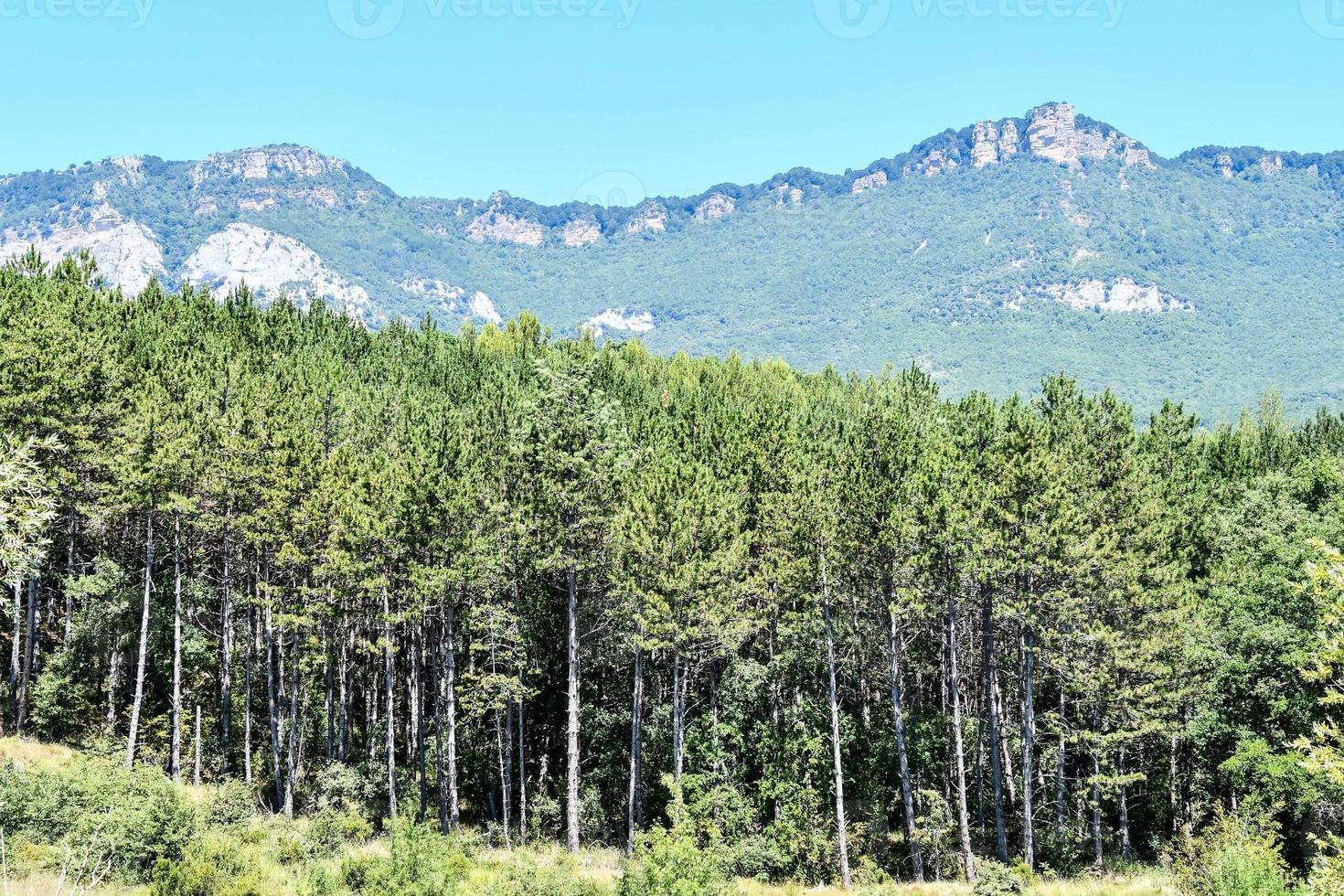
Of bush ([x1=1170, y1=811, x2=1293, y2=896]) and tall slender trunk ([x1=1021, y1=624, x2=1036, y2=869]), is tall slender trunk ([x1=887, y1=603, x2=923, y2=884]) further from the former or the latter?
bush ([x1=1170, y1=811, x2=1293, y2=896])

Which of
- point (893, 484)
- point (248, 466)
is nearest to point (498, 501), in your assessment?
point (248, 466)

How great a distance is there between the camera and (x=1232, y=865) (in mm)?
21688

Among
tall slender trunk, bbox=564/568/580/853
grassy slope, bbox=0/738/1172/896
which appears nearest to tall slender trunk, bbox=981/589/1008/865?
grassy slope, bbox=0/738/1172/896

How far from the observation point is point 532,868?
25.0 m

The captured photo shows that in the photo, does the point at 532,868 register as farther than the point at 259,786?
No

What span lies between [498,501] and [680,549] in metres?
7.90

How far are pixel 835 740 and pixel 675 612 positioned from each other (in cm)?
831

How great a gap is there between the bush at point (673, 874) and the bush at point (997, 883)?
38.8 feet

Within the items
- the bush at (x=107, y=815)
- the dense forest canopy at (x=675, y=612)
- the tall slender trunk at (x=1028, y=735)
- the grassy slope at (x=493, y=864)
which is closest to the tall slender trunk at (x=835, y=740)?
the dense forest canopy at (x=675, y=612)

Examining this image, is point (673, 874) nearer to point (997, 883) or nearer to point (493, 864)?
point (493, 864)

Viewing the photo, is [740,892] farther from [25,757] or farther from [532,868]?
[25,757]

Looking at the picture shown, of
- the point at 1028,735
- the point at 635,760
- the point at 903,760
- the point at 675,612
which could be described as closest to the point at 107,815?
the point at 635,760

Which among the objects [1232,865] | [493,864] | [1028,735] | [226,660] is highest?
[226,660]

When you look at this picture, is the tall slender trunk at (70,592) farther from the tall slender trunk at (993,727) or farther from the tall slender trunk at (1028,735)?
the tall slender trunk at (1028,735)
